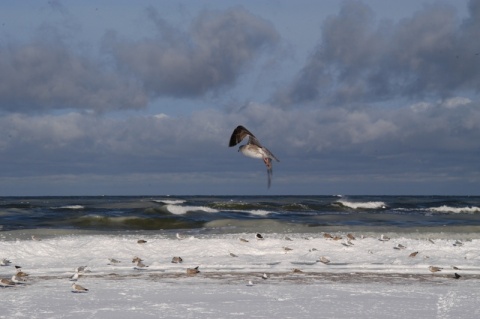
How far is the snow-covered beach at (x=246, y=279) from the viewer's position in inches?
267

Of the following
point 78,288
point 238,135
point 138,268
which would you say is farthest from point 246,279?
point 238,135

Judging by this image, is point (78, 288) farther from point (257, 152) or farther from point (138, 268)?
point (257, 152)

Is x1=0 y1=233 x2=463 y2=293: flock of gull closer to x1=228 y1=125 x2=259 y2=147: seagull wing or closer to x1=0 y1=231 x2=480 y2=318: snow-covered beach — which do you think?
x1=0 y1=231 x2=480 y2=318: snow-covered beach

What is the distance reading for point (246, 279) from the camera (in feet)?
29.5

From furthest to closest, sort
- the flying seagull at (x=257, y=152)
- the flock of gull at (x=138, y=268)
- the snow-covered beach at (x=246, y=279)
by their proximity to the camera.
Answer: the flock of gull at (x=138, y=268)
the snow-covered beach at (x=246, y=279)
the flying seagull at (x=257, y=152)

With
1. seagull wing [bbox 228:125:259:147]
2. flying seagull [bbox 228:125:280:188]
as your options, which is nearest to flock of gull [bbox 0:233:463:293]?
seagull wing [bbox 228:125:259:147]

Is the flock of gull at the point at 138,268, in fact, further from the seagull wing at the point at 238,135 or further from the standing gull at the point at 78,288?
the seagull wing at the point at 238,135

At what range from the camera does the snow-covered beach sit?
267 inches

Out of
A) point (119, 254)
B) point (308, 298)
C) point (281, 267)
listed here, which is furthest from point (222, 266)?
point (308, 298)

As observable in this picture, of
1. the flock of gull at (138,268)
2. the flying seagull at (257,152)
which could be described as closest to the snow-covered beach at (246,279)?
the flock of gull at (138,268)

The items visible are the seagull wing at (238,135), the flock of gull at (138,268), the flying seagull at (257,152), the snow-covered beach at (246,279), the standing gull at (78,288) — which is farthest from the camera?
the flock of gull at (138,268)

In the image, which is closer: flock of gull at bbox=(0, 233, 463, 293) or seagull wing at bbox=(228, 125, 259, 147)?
seagull wing at bbox=(228, 125, 259, 147)

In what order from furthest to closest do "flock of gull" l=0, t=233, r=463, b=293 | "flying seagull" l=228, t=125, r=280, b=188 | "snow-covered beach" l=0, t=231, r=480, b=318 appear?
"flock of gull" l=0, t=233, r=463, b=293
"snow-covered beach" l=0, t=231, r=480, b=318
"flying seagull" l=228, t=125, r=280, b=188

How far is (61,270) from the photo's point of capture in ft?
33.0
